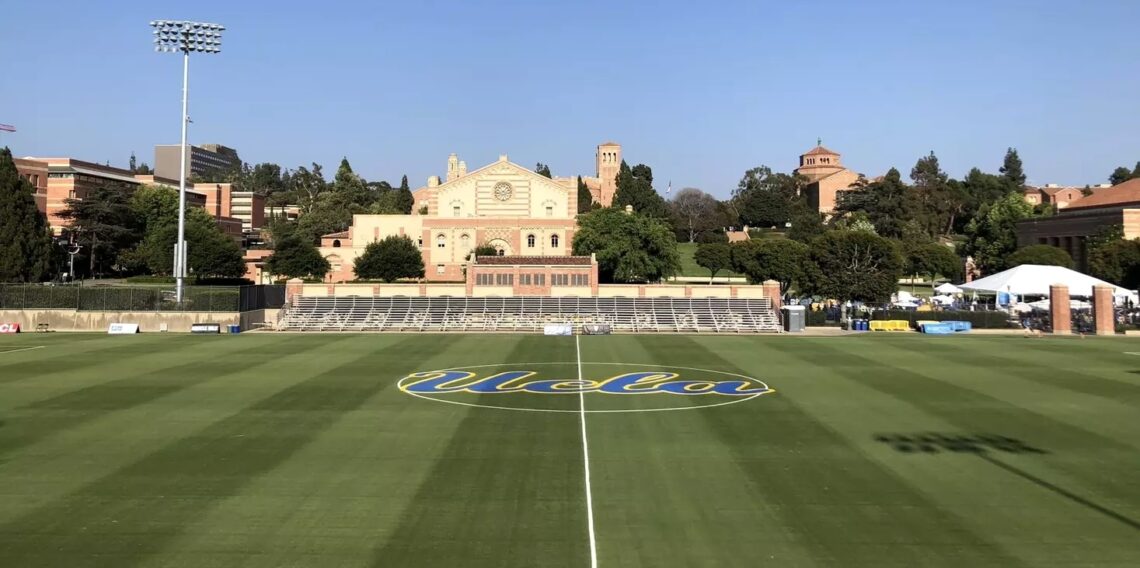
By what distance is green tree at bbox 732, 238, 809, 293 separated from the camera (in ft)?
285

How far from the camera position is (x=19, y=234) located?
191 feet

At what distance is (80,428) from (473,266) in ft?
154

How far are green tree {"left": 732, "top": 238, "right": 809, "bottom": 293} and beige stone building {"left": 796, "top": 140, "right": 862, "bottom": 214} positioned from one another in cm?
6819

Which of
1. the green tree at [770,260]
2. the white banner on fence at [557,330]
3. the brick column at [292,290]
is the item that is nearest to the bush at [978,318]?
the white banner on fence at [557,330]

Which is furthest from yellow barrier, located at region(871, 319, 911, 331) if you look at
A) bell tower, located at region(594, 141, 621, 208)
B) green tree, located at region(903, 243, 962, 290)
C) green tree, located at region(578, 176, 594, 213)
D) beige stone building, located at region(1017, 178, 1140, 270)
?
bell tower, located at region(594, 141, 621, 208)

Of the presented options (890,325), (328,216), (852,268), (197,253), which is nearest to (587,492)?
(890,325)

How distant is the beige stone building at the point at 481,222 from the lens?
91.2 meters

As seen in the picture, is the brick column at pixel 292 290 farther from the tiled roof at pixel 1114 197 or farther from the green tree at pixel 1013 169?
the green tree at pixel 1013 169

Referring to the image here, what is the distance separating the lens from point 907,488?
14094 millimetres

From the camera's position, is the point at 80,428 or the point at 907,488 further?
the point at 80,428

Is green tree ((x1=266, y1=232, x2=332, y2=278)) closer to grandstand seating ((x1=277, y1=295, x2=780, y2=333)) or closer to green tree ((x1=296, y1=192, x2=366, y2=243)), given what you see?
green tree ((x1=296, y1=192, x2=366, y2=243))

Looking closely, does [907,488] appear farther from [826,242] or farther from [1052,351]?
[826,242]

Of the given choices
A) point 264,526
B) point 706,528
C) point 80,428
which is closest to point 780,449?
point 706,528

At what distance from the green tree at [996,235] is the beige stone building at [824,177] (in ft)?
142
